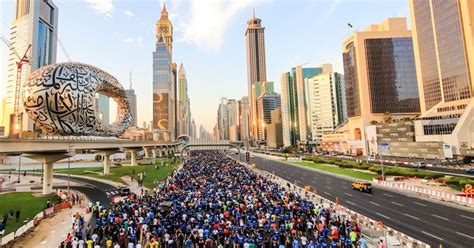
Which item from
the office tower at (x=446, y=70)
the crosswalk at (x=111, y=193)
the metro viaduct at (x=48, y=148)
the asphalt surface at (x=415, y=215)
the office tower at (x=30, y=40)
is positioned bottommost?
the asphalt surface at (x=415, y=215)

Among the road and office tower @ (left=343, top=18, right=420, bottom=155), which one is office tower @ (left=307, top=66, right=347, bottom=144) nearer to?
office tower @ (left=343, top=18, right=420, bottom=155)

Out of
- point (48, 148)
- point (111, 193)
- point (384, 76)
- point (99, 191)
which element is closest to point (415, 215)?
point (48, 148)

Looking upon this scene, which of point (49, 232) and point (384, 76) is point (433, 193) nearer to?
point (49, 232)

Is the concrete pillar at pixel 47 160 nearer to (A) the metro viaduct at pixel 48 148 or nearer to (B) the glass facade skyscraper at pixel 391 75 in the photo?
(A) the metro viaduct at pixel 48 148

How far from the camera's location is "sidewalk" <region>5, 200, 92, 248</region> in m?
19.2

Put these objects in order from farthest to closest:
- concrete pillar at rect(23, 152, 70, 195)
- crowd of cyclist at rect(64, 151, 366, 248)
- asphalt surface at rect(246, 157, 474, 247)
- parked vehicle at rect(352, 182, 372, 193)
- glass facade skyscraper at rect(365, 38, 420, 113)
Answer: glass facade skyscraper at rect(365, 38, 420, 113) < concrete pillar at rect(23, 152, 70, 195) < parked vehicle at rect(352, 182, 372, 193) < asphalt surface at rect(246, 157, 474, 247) < crowd of cyclist at rect(64, 151, 366, 248)

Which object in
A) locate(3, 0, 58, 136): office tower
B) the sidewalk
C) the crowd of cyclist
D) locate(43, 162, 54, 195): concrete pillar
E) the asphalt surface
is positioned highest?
locate(3, 0, 58, 136): office tower

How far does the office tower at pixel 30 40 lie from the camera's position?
513 feet

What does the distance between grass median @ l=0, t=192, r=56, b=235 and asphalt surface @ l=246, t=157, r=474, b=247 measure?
3237 cm

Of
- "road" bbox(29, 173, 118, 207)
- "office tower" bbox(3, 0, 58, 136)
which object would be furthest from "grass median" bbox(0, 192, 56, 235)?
"office tower" bbox(3, 0, 58, 136)

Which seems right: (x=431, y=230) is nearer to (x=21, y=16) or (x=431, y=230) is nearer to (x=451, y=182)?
(x=451, y=182)

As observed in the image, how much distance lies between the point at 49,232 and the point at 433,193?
40007 millimetres

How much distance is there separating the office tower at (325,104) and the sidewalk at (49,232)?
152 meters

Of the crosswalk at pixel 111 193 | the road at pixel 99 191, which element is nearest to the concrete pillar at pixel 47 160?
the road at pixel 99 191
